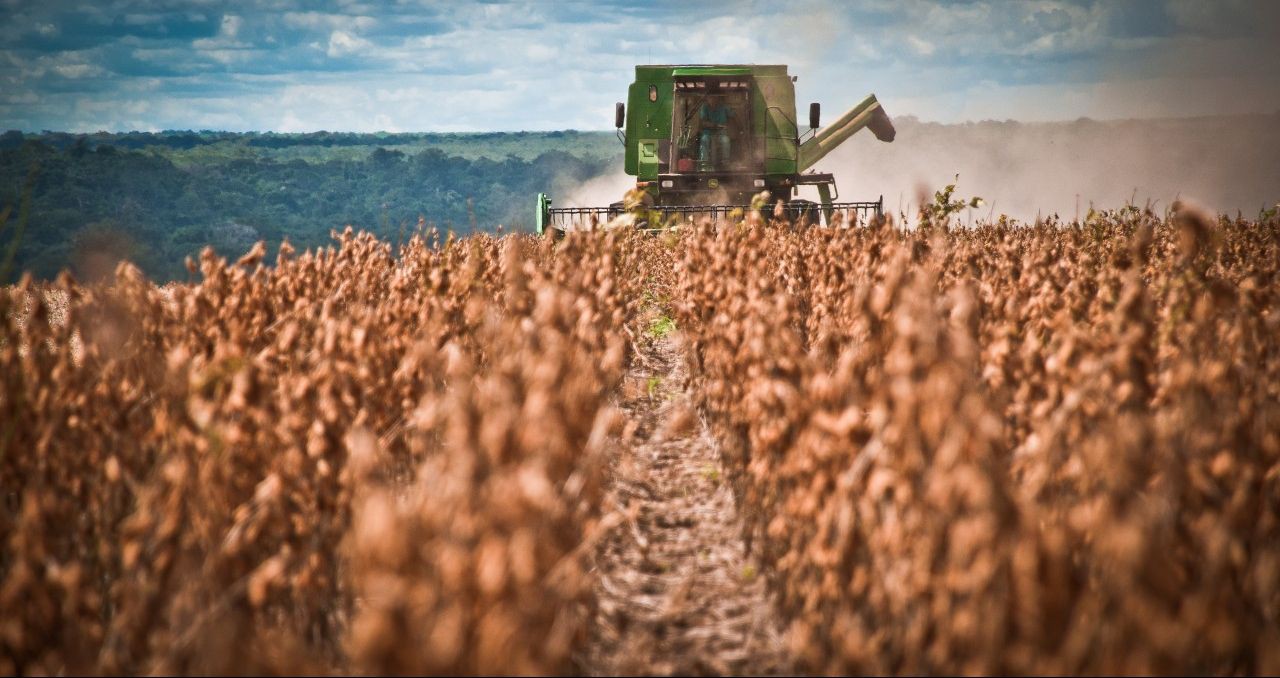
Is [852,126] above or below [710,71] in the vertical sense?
below

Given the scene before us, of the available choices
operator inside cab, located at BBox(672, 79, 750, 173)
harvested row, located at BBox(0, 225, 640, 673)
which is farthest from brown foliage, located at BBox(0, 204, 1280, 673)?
operator inside cab, located at BBox(672, 79, 750, 173)

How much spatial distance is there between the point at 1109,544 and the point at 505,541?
99 cm

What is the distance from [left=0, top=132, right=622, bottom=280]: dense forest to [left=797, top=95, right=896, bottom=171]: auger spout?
7370 mm

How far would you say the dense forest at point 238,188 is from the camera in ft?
105

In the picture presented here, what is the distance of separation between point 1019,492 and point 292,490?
1.98 m

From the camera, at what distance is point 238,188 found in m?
51.4

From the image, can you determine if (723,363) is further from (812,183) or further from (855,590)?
(812,183)

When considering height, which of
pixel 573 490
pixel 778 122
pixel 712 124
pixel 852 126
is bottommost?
pixel 573 490

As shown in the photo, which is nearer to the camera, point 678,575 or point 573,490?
point 573,490

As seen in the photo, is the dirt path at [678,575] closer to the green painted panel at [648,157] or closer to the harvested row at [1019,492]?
the harvested row at [1019,492]

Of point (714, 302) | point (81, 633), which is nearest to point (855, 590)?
point (81, 633)

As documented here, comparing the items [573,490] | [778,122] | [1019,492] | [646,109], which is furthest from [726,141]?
[573,490]

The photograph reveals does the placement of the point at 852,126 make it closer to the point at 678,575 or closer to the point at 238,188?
the point at 678,575

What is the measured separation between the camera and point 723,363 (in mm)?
4164
